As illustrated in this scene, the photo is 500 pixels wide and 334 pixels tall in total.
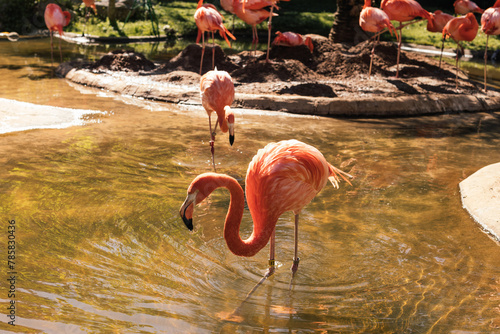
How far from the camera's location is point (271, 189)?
10.7 feet

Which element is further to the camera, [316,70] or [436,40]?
[436,40]

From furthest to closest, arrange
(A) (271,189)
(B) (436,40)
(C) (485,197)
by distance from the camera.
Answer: (B) (436,40)
(C) (485,197)
(A) (271,189)

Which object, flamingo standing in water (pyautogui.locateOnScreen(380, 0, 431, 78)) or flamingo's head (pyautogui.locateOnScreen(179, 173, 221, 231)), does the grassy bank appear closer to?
flamingo standing in water (pyautogui.locateOnScreen(380, 0, 431, 78))

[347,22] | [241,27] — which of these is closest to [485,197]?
[347,22]

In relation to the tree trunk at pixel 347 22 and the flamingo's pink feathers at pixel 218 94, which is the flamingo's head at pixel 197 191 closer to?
the flamingo's pink feathers at pixel 218 94

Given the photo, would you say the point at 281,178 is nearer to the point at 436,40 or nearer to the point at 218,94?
the point at 218,94

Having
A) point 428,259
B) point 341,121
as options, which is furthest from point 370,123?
point 428,259

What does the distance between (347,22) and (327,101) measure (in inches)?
216

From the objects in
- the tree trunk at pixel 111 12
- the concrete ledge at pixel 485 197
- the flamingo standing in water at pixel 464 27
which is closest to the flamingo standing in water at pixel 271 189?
the concrete ledge at pixel 485 197

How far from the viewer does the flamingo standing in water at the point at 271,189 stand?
299 centimetres

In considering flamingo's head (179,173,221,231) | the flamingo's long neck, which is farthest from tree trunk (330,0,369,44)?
flamingo's head (179,173,221,231)

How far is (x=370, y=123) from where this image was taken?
7480mm

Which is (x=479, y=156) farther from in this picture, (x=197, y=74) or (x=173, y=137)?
(x=197, y=74)

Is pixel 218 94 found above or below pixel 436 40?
above
